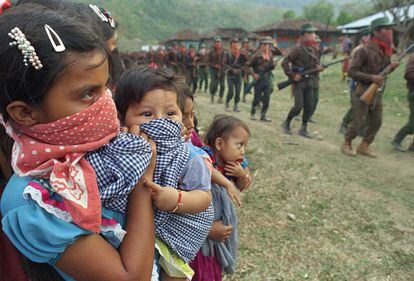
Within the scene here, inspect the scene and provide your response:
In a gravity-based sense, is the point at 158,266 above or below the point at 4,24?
below

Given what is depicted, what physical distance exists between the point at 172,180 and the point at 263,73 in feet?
24.4

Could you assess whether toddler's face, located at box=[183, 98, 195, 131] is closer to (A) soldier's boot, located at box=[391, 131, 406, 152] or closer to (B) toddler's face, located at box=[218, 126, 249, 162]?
(B) toddler's face, located at box=[218, 126, 249, 162]

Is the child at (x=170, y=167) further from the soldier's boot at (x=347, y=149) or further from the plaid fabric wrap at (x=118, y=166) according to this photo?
the soldier's boot at (x=347, y=149)

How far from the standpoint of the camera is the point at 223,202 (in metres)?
1.67

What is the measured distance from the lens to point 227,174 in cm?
186

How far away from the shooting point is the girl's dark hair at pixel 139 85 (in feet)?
3.74

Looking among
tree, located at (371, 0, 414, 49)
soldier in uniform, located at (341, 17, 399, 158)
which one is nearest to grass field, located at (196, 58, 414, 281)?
soldier in uniform, located at (341, 17, 399, 158)

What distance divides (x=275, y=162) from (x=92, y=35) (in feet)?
14.4

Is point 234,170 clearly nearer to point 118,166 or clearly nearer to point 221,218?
point 221,218

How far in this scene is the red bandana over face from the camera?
800mm

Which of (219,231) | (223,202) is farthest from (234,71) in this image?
(219,231)

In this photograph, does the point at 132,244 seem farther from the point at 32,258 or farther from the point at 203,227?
the point at 203,227

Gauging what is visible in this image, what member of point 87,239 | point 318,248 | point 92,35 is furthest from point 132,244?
point 318,248

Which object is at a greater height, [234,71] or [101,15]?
[101,15]
